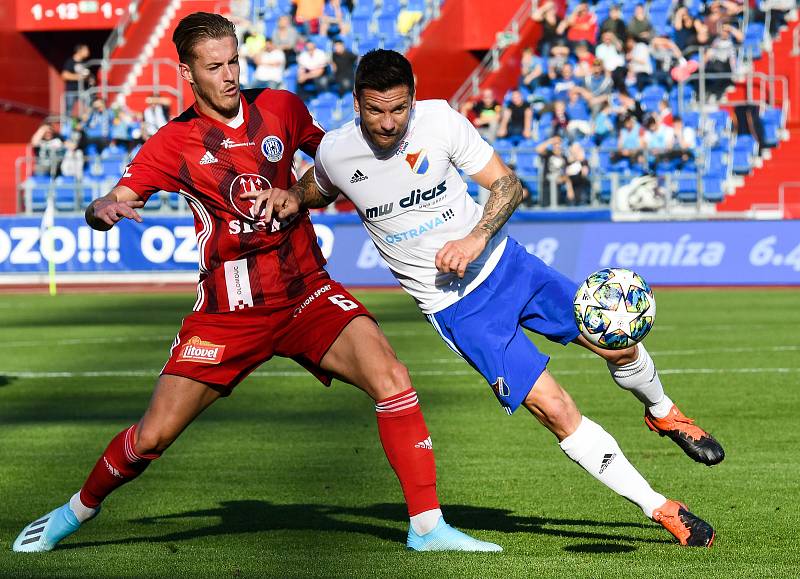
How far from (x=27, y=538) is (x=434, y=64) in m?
27.0

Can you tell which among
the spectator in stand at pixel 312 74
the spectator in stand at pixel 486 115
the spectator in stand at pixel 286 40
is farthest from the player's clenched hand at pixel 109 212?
the spectator in stand at pixel 286 40

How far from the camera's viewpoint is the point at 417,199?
6199mm

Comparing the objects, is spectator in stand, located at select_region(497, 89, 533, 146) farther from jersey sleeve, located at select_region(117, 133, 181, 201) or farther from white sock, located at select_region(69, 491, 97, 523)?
white sock, located at select_region(69, 491, 97, 523)

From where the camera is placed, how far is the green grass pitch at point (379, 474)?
6.00 metres

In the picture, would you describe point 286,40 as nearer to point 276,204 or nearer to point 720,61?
point 720,61

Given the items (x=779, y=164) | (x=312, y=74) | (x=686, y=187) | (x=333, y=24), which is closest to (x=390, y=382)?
(x=686, y=187)

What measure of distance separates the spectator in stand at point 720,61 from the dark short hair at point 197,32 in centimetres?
2158

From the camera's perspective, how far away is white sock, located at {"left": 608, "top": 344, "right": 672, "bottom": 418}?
663 centimetres

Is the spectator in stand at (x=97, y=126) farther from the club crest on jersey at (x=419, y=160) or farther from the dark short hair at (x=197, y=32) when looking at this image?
the club crest on jersey at (x=419, y=160)

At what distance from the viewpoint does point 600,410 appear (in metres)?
10.9

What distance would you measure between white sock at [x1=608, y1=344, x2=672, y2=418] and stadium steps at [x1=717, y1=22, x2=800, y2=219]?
16.8 meters

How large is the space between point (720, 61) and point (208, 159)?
21.8m

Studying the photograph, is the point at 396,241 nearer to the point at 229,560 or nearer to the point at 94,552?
the point at 229,560

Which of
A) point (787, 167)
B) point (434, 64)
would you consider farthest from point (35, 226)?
Result: point (787, 167)
